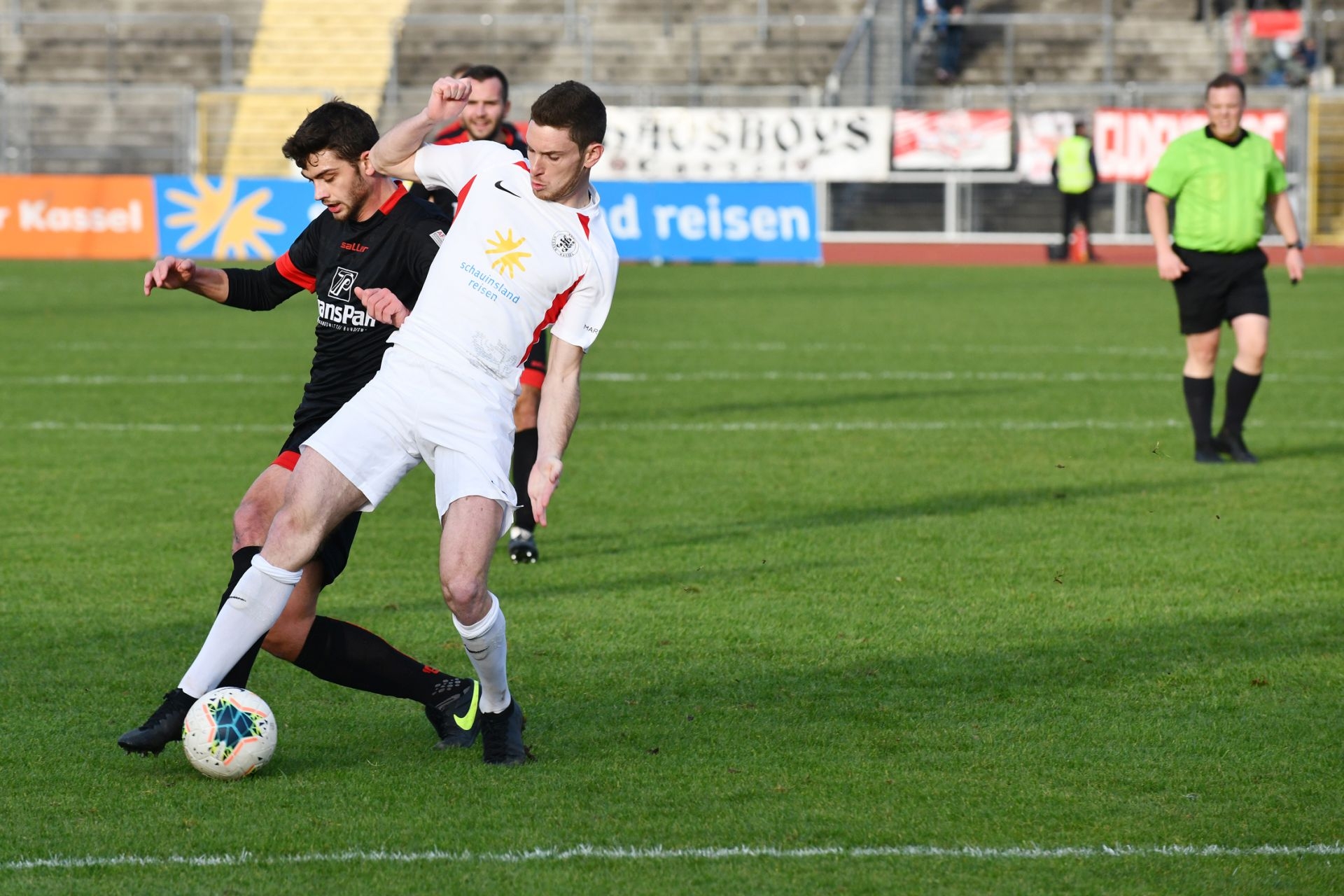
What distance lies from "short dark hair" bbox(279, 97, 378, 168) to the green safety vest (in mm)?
25389

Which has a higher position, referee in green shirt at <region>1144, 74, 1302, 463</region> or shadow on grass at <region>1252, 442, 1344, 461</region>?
referee in green shirt at <region>1144, 74, 1302, 463</region>

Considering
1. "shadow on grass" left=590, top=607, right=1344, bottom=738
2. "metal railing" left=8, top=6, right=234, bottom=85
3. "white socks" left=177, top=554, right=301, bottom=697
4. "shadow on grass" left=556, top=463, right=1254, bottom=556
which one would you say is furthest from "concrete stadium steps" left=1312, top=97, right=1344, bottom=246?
"white socks" left=177, top=554, right=301, bottom=697

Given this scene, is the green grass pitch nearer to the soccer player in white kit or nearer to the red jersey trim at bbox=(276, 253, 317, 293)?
the soccer player in white kit

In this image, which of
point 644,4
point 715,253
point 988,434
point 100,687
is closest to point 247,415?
point 988,434

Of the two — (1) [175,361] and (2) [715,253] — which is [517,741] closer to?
(1) [175,361]

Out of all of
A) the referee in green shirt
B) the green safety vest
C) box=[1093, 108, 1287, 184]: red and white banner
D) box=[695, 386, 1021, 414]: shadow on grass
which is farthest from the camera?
box=[1093, 108, 1287, 184]: red and white banner

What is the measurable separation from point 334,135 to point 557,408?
3.37ft

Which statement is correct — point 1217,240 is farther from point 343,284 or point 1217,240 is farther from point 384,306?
point 384,306

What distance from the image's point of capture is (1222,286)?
10820 millimetres

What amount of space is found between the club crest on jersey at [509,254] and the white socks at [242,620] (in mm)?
965

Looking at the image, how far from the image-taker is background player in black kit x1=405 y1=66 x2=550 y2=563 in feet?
26.5

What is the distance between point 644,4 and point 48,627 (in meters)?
31.6

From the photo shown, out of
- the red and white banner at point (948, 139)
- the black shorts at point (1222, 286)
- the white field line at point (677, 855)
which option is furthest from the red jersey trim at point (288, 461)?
the red and white banner at point (948, 139)

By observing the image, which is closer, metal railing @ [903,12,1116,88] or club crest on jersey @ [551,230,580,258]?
club crest on jersey @ [551,230,580,258]
